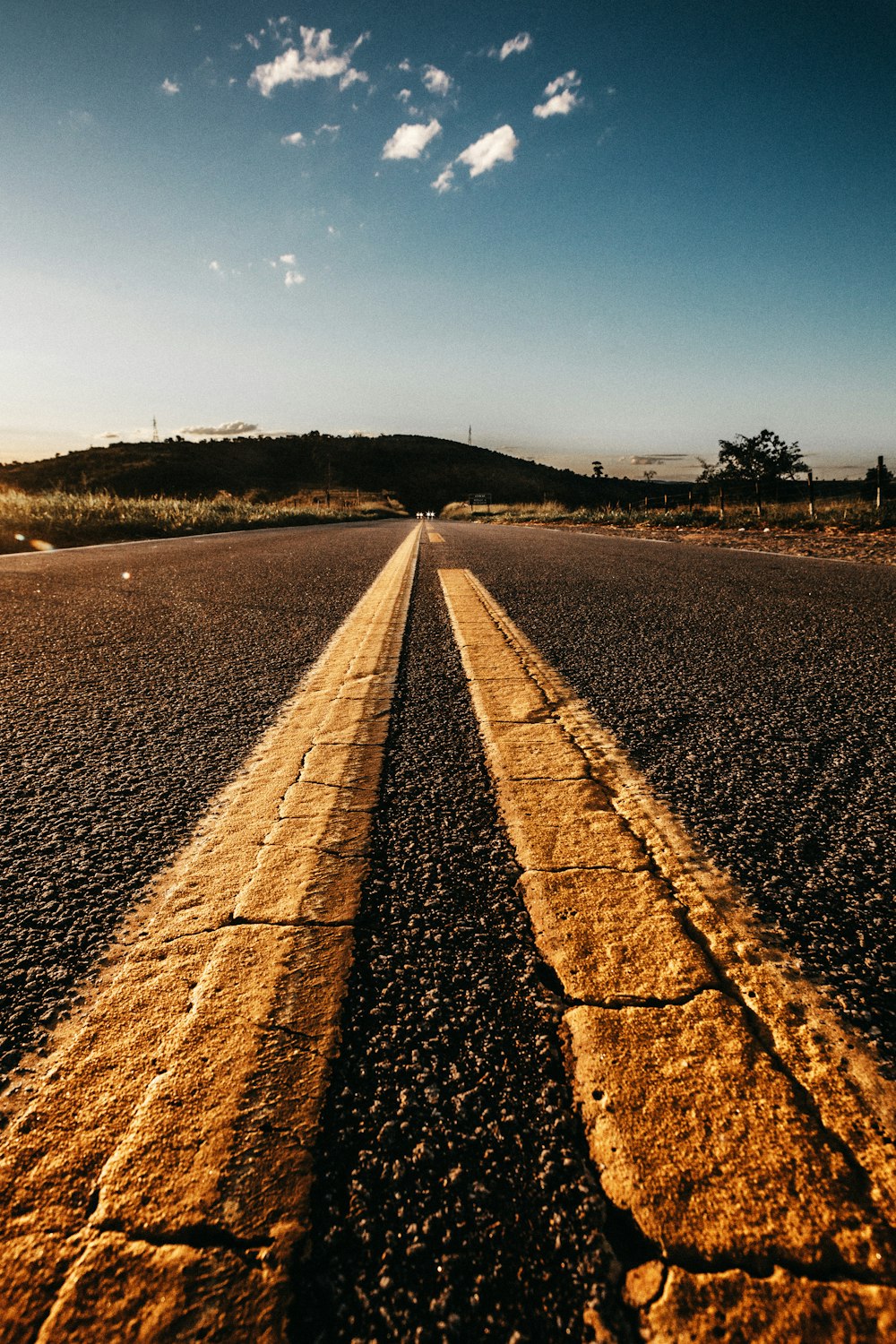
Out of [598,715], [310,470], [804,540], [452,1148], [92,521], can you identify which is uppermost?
[310,470]

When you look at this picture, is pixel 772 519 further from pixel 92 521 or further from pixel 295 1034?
pixel 295 1034

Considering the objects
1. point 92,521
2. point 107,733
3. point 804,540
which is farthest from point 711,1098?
point 92,521

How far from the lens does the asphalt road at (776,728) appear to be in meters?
1.03

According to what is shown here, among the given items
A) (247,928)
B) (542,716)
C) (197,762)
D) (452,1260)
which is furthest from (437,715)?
(452,1260)

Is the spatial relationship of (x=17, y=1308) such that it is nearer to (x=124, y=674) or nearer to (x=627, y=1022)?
(x=627, y=1022)

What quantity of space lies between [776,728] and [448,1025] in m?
1.46

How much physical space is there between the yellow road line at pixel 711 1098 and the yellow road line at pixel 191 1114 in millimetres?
310

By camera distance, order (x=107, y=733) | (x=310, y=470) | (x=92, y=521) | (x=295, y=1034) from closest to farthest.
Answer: (x=295, y=1034), (x=107, y=733), (x=92, y=521), (x=310, y=470)

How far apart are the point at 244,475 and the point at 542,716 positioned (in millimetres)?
80527

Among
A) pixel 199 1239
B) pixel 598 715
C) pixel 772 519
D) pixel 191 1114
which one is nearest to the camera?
pixel 199 1239

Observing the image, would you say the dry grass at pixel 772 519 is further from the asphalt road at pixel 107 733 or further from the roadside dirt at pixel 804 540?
the asphalt road at pixel 107 733

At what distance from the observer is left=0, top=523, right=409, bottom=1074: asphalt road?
1.01 m

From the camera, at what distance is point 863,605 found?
3.89 meters

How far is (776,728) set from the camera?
1880 millimetres
